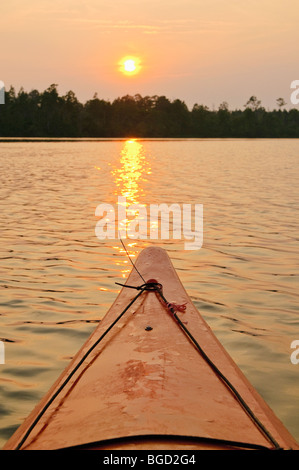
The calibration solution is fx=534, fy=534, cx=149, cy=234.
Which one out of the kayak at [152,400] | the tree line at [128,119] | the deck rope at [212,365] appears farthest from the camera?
the tree line at [128,119]

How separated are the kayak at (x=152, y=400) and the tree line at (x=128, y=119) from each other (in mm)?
111900

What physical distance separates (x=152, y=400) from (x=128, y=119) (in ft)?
433

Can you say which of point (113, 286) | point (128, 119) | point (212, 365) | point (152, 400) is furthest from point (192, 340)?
point (128, 119)

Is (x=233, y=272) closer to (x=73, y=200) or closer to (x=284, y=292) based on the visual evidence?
(x=284, y=292)

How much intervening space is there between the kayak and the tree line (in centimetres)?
11190

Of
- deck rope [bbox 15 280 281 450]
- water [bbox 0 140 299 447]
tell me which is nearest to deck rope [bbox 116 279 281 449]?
deck rope [bbox 15 280 281 450]

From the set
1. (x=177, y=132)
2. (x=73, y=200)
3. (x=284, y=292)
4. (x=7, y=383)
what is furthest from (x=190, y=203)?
(x=177, y=132)

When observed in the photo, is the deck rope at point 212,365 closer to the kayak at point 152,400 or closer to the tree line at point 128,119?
the kayak at point 152,400

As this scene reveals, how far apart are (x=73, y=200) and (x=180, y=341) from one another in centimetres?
1251

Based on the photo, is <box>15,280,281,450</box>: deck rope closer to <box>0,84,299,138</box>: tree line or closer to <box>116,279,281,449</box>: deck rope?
<box>116,279,281,449</box>: deck rope

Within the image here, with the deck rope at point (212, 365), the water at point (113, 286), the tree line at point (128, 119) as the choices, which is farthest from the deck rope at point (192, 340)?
the tree line at point (128, 119)

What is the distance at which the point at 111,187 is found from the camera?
65.5 feet

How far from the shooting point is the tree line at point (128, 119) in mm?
114062

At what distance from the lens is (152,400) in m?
2.61
